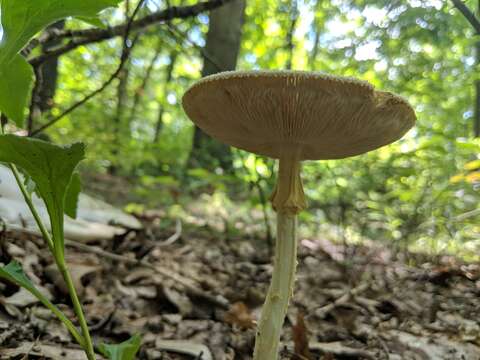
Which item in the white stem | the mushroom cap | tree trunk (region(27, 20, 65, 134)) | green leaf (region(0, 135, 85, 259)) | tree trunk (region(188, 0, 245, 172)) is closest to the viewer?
green leaf (region(0, 135, 85, 259))

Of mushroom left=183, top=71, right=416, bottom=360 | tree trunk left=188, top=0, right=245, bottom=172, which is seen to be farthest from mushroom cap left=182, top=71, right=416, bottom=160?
tree trunk left=188, top=0, right=245, bottom=172

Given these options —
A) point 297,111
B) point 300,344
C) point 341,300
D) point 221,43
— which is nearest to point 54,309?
point 297,111

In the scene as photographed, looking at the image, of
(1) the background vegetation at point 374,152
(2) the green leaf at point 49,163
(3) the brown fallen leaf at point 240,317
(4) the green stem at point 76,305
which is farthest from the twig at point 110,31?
(3) the brown fallen leaf at point 240,317

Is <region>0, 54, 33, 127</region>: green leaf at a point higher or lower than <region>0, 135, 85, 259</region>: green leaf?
higher

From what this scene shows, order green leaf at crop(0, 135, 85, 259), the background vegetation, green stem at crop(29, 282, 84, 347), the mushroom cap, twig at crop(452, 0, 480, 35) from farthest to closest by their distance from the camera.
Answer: the background vegetation, twig at crop(452, 0, 480, 35), the mushroom cap, green stem at crop(29, 282, 84, 347), green leaf at crop(0, 135, 85, 259)

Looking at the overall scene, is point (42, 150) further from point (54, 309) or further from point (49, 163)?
point (54, 309)

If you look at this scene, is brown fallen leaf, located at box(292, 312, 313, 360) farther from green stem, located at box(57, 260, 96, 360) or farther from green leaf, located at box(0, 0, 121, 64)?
green leaf, located at box(0, 0, 121, 64)

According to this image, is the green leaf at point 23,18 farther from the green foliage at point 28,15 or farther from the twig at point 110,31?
the twig at point 110,31
